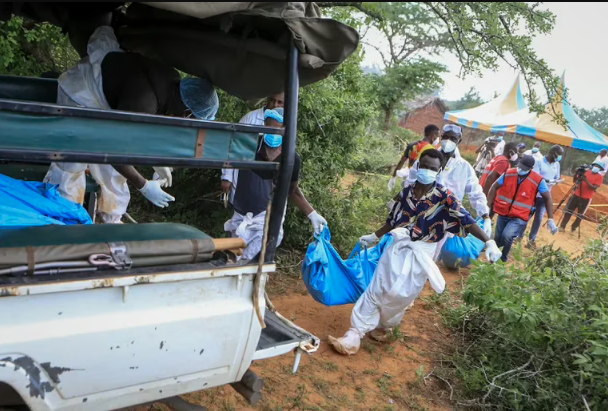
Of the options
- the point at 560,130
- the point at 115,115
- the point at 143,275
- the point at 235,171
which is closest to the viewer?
the point at 115,115

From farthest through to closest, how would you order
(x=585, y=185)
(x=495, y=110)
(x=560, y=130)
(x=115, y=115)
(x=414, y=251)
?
1. (x=495, y=110)
2. (x=560, y=130)
3. (x=585, y=185)
4. (x=414, y=251)
5. (x=115, y=115)

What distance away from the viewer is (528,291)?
404 centimetres

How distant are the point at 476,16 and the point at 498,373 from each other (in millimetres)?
3795

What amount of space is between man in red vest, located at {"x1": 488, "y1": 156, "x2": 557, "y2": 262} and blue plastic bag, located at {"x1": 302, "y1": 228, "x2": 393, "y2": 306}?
3292mm

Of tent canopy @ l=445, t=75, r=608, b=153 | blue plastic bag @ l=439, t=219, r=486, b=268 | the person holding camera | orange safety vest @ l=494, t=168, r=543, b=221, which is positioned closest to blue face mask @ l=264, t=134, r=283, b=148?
blue plastic bag @ l=439, t=219, r=486, b=268

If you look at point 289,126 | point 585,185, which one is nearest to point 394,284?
point 289,126

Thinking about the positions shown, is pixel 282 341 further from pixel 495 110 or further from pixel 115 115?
pixel 495 110

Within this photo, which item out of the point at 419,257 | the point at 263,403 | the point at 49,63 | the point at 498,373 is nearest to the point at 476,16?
the point at 419,257

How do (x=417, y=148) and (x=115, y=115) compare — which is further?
(x=417, y=148)

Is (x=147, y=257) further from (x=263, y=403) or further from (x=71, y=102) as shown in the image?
(x=263, y=403)

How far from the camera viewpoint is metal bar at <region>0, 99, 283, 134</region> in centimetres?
170

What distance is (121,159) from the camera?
76.0 inches

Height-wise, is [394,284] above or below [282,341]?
below

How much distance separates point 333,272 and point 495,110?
59.0 feet
